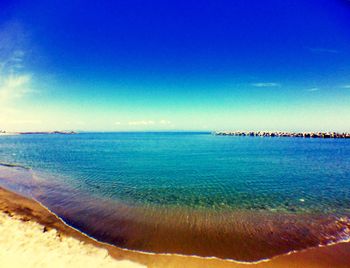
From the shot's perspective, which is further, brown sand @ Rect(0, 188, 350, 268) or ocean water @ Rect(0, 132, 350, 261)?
ocean water @ Rect(0, 132, 350, 261)

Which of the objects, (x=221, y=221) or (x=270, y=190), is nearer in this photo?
(x=221, y=221)

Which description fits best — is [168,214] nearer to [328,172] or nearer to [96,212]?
[96,212]

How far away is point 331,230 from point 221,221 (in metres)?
4.75

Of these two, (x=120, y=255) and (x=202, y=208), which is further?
(x=202, y=208)

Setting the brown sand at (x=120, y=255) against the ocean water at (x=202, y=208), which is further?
the ocean water at (x=202, y=208)

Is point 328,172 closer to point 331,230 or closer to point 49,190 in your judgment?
point 331,230

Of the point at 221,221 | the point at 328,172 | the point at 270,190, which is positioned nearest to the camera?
the point at 221,221

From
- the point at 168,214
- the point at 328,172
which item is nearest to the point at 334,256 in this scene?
the point at 168,214

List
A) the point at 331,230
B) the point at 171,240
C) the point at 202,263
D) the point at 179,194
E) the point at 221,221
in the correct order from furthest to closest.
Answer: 1. the point at 179,194
2. the point at 221,221
3. the point at 331,230
4. the point at 171,240
5. the point at 202,263

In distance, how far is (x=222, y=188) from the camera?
539 inches

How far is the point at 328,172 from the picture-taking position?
18.8 metres

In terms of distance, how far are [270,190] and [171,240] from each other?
923cm

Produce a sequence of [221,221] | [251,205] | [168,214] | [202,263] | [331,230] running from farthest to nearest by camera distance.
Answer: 1. [251,205]
2. [168,214]
3. [221,221]
4. [331,230]
5. [202,263]

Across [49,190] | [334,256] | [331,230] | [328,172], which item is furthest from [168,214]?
[328,172]
